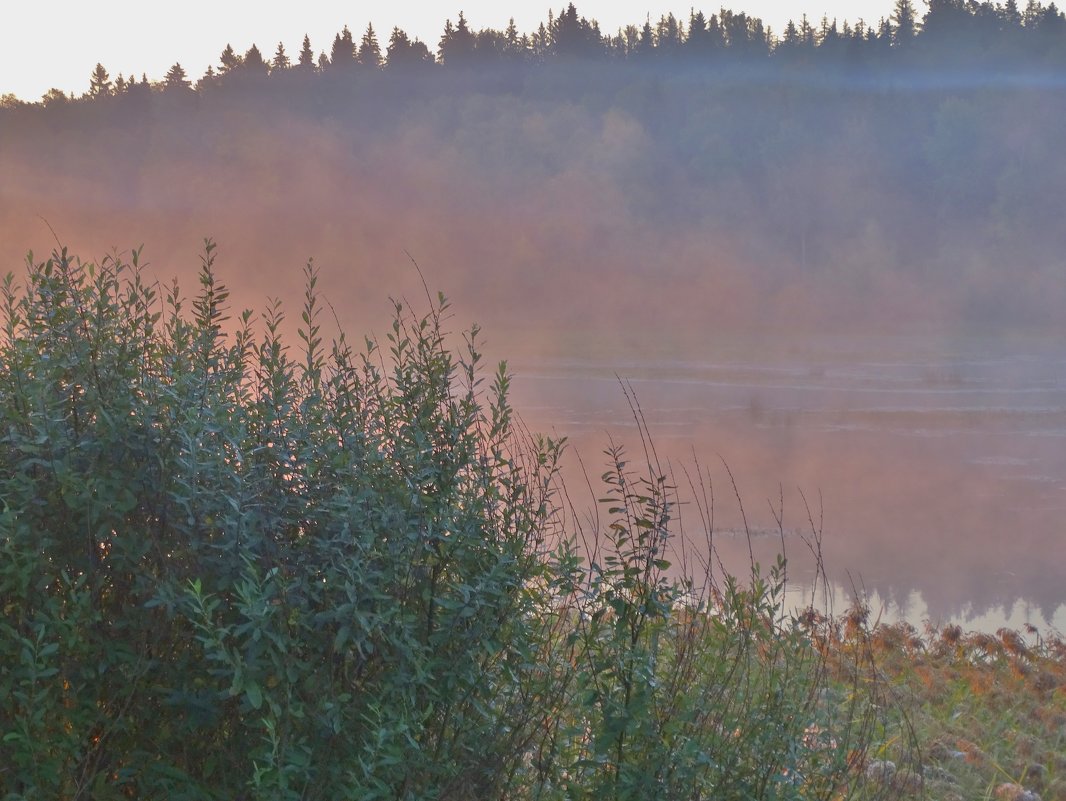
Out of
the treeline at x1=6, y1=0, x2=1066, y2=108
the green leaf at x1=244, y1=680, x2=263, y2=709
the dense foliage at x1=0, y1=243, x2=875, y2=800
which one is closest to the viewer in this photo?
the green leaf at x1=244, y1=680, x2=263, y2=709

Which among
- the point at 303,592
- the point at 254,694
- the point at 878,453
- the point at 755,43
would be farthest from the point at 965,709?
the point at 755,43

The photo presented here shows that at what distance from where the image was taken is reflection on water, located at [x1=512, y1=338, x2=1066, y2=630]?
1366cm

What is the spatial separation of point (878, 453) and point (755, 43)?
45307 millimetres

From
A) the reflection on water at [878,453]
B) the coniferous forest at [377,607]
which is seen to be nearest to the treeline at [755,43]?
the reflection on water at [878,453]

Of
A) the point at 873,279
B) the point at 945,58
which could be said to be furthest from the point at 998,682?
the point at 945,58

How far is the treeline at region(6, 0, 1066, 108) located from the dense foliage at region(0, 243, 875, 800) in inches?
2170

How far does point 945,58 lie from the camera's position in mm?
64062

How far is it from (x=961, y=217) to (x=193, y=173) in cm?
4293

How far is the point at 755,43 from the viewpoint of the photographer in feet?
212

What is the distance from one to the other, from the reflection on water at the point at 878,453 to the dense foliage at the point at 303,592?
2.79 ft

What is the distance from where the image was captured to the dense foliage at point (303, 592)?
9.45 ft

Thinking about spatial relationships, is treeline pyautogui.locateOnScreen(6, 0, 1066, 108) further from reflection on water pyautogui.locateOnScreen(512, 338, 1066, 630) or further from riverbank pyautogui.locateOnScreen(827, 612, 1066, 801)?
riverbank pyautogui.locateOnScreen(827, 612, 1066, 801)

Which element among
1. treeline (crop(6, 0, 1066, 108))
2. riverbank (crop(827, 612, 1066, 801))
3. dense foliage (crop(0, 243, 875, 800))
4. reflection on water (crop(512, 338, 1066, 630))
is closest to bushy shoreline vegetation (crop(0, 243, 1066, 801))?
dense foliage (crop(0, 243, 875, 800))

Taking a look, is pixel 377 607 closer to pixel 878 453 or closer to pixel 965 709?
pixel 965 709
